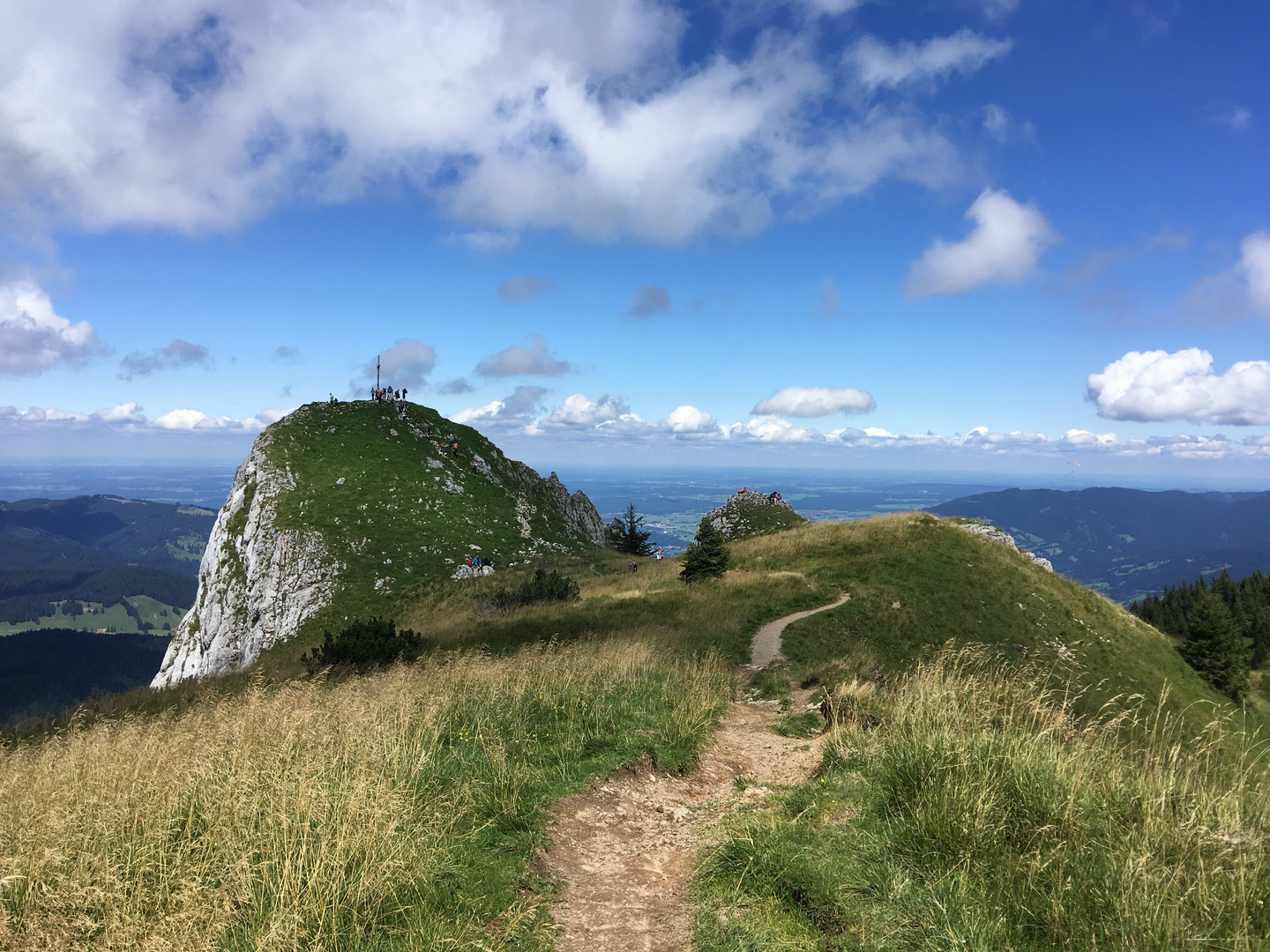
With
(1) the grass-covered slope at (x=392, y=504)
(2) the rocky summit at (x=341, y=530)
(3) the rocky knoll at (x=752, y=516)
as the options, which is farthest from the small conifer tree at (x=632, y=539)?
(3) the rocky knoll at (x=752, y=516)

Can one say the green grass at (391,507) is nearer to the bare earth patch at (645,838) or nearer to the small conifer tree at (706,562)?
the small conifer tree at (706,562)

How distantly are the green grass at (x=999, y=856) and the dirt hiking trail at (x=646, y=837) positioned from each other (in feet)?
1.47

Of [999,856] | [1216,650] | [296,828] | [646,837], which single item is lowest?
[1216,650]

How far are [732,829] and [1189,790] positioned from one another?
4.75m

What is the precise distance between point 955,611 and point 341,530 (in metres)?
40.1

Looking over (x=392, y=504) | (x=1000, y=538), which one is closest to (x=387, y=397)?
(x=392, y=504)

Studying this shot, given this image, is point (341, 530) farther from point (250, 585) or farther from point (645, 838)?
point (645, 838)

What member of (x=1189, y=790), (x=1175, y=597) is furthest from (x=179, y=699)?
(x=1175, y=597)

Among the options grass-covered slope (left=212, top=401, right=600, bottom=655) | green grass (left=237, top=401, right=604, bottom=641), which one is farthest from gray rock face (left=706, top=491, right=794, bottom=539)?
green grass (left=237, top=401, right=604, bottom=641)

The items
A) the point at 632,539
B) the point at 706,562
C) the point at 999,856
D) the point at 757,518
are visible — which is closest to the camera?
the point at 999,856

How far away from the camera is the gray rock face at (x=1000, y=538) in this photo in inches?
1537

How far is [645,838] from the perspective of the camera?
6.98 meters

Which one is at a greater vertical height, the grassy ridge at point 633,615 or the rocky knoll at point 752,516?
the rocky knoll at point 752,516

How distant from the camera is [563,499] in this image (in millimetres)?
65562
